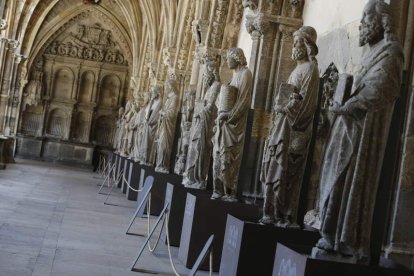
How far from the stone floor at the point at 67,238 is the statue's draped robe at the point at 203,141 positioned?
122 centimetres

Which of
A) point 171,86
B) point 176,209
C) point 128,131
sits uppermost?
point 171,86

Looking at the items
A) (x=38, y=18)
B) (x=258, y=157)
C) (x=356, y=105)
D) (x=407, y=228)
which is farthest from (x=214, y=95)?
(x=38, y=18)

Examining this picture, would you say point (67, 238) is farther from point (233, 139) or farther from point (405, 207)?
point (405, 207)

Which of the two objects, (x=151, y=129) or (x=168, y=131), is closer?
(x=168, y=131)

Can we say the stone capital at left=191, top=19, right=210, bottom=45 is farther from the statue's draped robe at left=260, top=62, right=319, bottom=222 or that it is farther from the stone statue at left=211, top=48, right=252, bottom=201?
the statue's draped robe at left=260, top=62, right=319, bottom=222

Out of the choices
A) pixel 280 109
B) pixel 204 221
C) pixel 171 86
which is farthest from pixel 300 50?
pixel 171 86

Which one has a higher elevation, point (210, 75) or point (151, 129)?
point (210, 75)

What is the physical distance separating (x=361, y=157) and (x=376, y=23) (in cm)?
106

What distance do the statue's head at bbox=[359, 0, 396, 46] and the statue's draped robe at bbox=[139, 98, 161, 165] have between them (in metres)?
13.3

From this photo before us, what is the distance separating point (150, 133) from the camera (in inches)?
736

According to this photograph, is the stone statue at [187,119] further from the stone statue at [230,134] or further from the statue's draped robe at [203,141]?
the stone statue at [230,134]

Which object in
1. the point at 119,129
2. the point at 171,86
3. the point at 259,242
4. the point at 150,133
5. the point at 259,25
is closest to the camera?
the point at 259,242

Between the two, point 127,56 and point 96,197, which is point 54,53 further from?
point 96,197

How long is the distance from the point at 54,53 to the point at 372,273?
37454 millimetres
